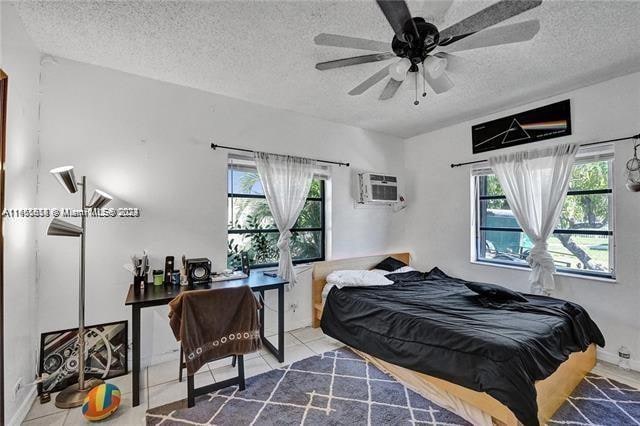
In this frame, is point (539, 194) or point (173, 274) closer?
point (173, 274)

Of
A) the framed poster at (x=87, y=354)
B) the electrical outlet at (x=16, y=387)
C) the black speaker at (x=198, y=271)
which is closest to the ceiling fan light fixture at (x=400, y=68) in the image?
the black speaker at (x=198, y=271)

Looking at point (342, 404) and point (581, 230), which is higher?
point (581, 230)

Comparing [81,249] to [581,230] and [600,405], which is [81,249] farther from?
[581,230]

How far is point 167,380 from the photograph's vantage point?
7.88ft

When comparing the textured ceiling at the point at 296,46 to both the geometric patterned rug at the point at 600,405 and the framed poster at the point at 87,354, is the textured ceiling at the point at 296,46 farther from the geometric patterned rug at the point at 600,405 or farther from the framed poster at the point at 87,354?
the geometric patterned rug at the point at 600,405

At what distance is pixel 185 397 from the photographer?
2.18m

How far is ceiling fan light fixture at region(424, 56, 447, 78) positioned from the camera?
178 centimetres

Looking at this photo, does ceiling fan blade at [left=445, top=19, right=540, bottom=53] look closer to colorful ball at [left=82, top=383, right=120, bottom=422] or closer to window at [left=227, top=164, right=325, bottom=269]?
window at [left=227, top=164, right=325, bottom=269]

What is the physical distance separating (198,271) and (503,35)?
9.10 ft

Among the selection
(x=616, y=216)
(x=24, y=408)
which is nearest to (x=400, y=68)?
(x=616, y=216)

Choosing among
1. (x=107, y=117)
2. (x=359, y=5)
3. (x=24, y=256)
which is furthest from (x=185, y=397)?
(x=359, y=5)

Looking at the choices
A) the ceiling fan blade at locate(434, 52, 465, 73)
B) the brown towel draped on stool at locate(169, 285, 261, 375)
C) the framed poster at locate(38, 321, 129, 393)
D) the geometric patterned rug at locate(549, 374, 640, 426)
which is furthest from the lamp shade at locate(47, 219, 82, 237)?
the geometric patterned rug at locate(549, 374, 640, 426)

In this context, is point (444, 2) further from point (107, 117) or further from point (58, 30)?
point (107, 117)

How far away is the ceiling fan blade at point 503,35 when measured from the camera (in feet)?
4.89
